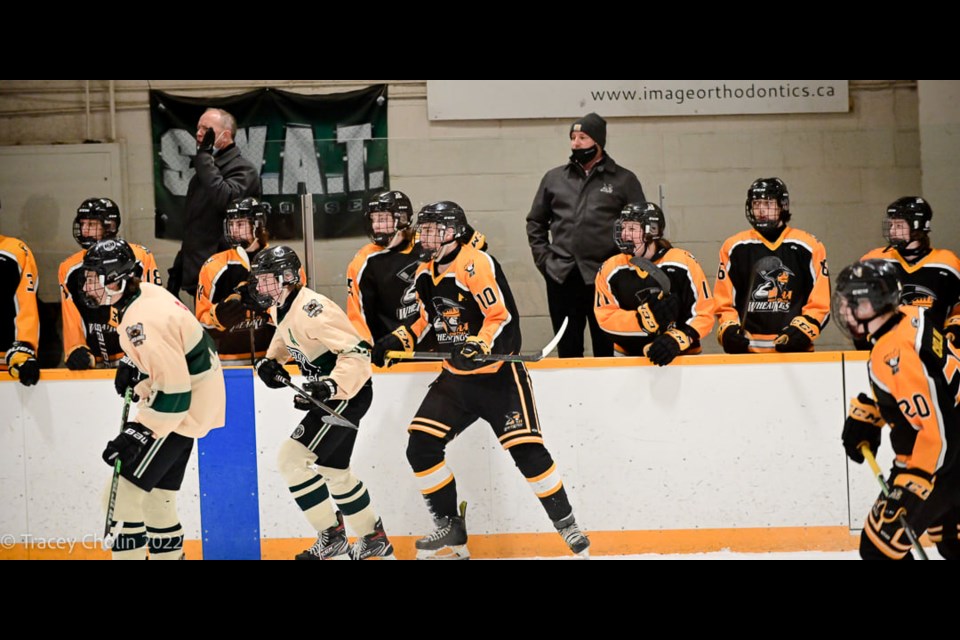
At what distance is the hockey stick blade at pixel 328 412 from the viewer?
4.07 m

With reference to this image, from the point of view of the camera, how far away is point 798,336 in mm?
4121

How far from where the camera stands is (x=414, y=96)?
5.91m

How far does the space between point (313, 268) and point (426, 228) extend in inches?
18.9

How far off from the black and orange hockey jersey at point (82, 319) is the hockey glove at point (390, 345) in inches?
35.0

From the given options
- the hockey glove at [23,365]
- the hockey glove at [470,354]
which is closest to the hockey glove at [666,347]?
the hockey glove at [470,354]

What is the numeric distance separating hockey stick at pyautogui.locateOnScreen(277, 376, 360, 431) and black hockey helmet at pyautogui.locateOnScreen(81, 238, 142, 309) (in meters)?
0.62

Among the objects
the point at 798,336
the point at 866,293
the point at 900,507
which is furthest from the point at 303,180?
the point at 900,507

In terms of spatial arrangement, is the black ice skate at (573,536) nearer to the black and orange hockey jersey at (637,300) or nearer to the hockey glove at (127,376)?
the black and orange hockey jersey at (637,300)

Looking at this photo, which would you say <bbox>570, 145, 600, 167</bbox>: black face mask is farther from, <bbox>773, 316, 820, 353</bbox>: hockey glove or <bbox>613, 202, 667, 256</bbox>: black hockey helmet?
<bbox>773, 316, 820, 353</bbox>: hockey glove

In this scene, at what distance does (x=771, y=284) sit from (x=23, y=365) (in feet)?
8.86

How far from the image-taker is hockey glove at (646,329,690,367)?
13.3 ft

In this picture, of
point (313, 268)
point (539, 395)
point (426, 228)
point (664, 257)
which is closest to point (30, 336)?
point (313, 268)

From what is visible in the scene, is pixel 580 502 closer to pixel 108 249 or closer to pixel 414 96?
pixel 108 249

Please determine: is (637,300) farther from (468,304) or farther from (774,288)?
(468,304)
